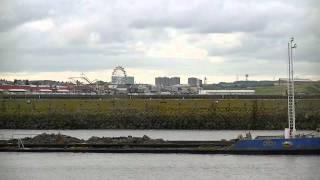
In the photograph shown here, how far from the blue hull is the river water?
663 millimetres

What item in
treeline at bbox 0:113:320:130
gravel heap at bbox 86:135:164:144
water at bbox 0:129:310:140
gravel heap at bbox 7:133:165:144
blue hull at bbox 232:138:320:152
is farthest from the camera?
treeline at bbox 0:113:320:130

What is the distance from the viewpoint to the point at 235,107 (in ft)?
326

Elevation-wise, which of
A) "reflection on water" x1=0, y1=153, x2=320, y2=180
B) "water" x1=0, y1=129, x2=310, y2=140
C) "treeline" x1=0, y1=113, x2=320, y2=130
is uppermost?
"treeline" x1=0, y1=113, x2=320, y2=130

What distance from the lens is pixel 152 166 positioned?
48.8 metres

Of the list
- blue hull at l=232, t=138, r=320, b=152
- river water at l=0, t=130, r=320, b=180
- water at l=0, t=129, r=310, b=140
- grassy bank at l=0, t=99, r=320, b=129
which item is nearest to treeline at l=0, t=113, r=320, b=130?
grassy bank at l=0, t=99, r=320, b=129

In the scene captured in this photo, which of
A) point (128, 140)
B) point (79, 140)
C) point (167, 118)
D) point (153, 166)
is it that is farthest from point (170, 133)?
point (153, 166)

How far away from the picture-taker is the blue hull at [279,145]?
49375mm

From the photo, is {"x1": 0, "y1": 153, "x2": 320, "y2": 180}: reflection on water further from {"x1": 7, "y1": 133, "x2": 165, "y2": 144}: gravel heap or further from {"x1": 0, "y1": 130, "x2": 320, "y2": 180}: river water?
{"x1": 7, "y1": 133, "x2": 165, "y2": 144}: gravel heap

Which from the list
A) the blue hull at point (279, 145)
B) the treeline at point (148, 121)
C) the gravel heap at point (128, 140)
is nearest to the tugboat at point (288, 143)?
the blue hull at point (279, 145)

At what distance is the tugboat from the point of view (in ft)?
162

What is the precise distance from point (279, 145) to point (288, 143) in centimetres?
82

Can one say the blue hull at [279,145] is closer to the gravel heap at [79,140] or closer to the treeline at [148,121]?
the gravel heap at [79,140]

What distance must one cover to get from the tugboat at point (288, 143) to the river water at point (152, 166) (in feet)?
1.74

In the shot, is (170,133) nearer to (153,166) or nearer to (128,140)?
(128,140)
